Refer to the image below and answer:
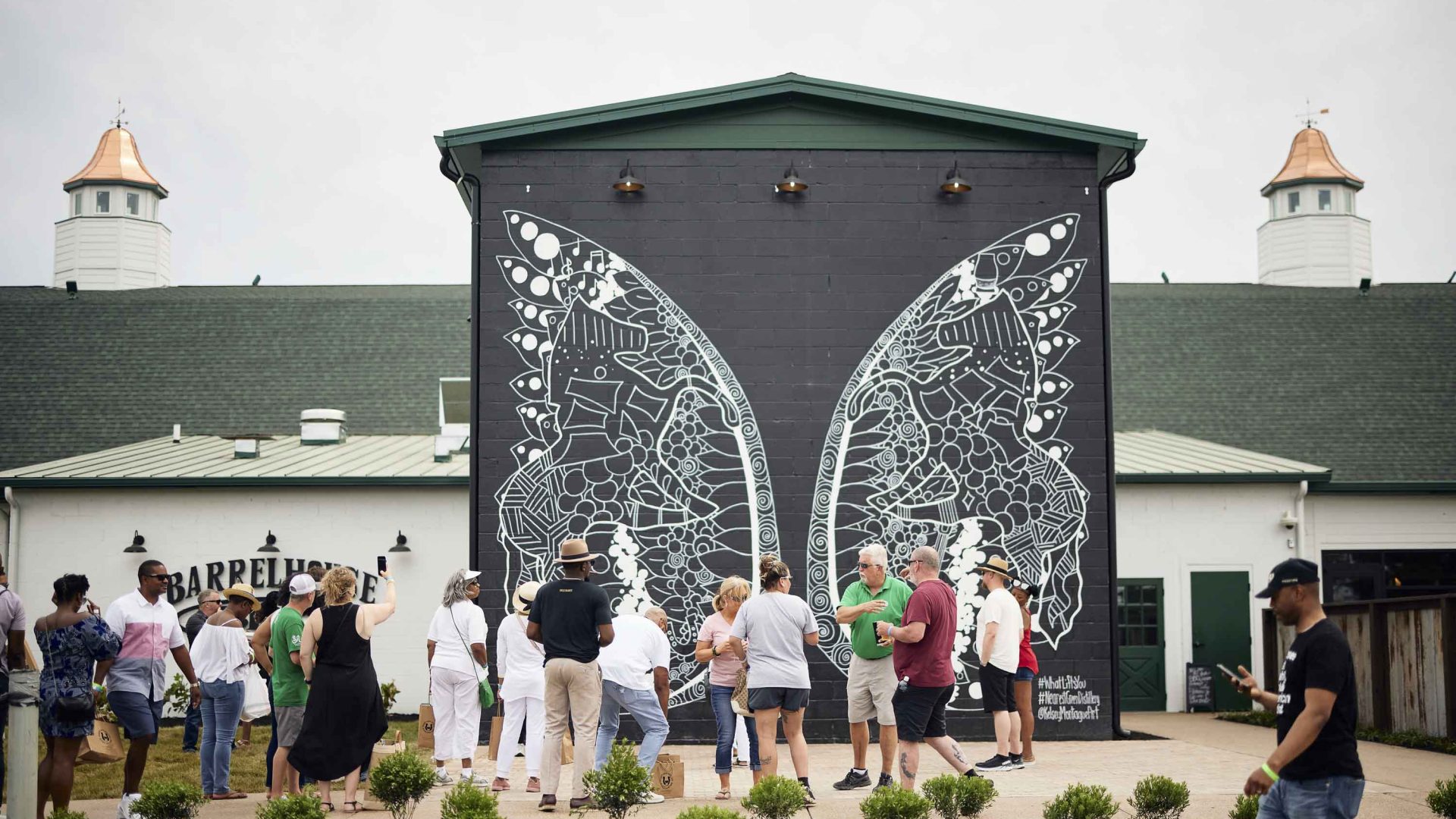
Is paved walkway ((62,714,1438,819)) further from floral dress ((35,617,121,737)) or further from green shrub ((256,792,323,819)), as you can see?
green shrub ((256,792,323,819))

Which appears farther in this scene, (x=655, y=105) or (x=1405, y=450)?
(x=1405, y=450)

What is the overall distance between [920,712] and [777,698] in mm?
1047

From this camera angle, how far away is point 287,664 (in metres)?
9.92

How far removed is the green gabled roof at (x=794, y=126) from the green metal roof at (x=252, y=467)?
17.4ft

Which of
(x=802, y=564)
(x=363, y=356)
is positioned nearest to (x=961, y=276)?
(x=802, y=564)

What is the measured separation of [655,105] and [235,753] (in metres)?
8.04

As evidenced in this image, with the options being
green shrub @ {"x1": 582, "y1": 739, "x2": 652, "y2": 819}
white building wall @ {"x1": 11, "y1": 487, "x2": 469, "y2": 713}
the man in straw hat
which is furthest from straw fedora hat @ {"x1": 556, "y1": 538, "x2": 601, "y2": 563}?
white building wall @ {"x1": 11, "y1": 487, "x2": 469, "y2": 713}

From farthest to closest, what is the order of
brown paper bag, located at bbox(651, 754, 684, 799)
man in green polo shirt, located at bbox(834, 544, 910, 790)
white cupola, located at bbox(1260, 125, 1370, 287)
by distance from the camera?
white cupola, located at bbox(1260, 125, 1370, 287)
brown paper bag, located at bbox(651, 754, 684, 799)
man in green polo shirt, located at bbox(834, 544, 910, 790)

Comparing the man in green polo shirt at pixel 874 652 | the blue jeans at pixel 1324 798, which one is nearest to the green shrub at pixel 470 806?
the man in green polo shirt at pixel 874 652

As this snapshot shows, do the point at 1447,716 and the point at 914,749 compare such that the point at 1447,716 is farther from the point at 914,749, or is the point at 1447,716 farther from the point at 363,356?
the point at 363,356

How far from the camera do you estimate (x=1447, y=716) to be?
46.9 ft

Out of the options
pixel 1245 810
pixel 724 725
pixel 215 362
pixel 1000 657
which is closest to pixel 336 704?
pixel 724 725

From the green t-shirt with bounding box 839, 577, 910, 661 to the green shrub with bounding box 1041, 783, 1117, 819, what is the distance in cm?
193

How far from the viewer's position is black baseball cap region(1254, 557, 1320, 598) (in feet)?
20.6
